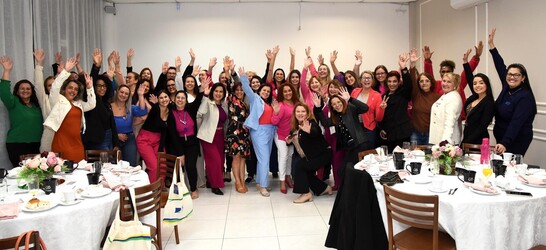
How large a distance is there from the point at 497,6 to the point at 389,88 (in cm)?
220

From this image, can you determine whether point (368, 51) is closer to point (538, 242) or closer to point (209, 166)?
point (209, 166)

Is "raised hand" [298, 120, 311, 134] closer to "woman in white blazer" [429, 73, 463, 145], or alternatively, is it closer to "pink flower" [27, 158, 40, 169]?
"woman in white blazer" [429, 73, 463, 145]

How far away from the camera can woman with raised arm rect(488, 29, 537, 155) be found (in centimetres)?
409

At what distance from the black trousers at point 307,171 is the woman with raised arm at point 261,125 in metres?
0.55

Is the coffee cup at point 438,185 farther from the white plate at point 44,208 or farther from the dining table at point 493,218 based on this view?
the white plate at point 44,208

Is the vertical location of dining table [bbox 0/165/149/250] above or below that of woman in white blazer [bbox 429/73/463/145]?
below

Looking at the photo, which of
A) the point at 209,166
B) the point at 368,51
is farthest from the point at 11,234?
the point at 368,51

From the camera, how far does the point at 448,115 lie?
14.5 feet

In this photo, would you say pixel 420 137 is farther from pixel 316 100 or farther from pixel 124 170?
pixel 124 170

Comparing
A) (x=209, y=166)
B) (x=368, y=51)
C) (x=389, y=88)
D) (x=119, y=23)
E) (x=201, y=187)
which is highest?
(x=119, y=23)

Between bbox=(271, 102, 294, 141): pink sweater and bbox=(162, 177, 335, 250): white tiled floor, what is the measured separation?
843 millimetres

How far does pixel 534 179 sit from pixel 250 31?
6.64 metres

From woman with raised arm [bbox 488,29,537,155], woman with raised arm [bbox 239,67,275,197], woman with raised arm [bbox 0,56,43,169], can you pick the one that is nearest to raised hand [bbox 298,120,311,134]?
woman with raised arm [bbox 239,67,275,197]

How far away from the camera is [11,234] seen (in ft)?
7.77
